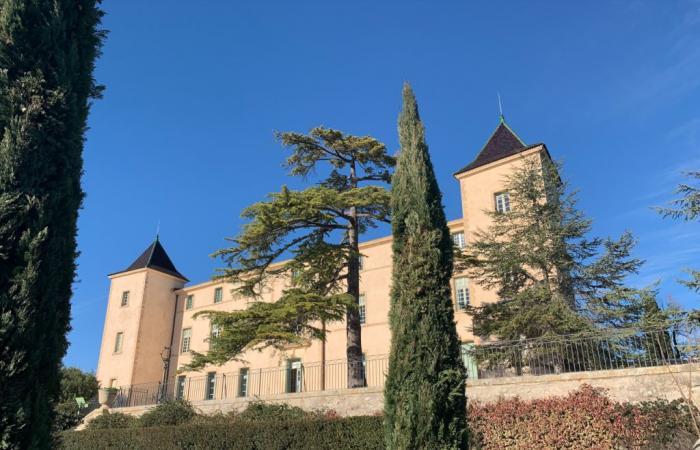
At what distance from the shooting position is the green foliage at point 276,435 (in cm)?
1125

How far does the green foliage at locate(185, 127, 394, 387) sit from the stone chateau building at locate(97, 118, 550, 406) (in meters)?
1.18

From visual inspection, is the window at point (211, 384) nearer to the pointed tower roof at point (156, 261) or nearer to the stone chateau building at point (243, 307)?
the stone chateau building at point (243, 307)

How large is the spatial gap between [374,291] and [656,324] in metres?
15.7

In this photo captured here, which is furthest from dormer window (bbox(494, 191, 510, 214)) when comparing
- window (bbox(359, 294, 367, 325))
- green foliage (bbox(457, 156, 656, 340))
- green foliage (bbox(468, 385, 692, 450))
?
green foliage (bbox(468, 385, 692, 450))

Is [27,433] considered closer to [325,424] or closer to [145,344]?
[325,424]

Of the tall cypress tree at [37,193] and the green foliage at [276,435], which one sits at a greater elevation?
the tall cypress tree at [37,193]

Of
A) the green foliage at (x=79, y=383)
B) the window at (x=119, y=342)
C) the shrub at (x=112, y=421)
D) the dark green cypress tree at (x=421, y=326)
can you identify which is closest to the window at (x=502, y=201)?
the dark green cypress tree at (x=421, y=326)

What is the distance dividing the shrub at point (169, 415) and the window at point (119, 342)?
63.2 ft

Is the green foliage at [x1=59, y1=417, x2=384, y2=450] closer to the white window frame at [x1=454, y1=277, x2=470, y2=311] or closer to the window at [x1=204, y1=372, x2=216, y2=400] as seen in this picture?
the white window frame at [x1=454, y1=277, x2=470, y2=311]

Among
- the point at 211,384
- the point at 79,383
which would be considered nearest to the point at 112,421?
the point at 211,384

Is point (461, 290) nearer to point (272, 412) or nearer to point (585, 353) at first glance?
point (585, 353)

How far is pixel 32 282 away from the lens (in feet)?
17.1

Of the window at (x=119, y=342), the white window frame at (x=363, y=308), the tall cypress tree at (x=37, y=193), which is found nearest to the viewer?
the tall cypress tree at (x=37, y=193)

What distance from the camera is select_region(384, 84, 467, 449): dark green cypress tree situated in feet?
22.1
